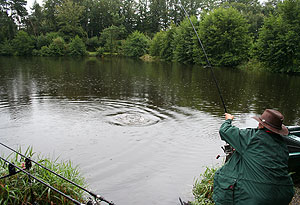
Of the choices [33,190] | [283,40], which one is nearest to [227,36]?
[283,40]

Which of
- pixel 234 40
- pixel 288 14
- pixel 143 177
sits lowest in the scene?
pixel 143 177

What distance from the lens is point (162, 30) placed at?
68.2 meters

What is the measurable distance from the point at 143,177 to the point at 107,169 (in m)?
1.07

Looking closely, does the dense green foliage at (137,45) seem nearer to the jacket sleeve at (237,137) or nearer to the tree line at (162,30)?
the tree line at (162,30)

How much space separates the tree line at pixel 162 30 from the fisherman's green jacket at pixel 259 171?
1356 inches

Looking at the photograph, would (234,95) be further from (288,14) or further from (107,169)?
(288,14)

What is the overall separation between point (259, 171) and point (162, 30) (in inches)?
2703

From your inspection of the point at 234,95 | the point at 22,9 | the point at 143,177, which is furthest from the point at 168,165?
the point at 22,9

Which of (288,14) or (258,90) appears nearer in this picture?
(258,90)

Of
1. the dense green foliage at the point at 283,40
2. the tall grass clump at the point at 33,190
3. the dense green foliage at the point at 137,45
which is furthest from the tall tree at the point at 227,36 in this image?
the tall grass clump at the point at 33,190

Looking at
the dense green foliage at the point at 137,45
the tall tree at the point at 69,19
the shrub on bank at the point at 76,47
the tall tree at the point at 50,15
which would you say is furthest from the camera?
the tall tree at the point at 50,15

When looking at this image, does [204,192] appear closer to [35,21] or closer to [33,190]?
[33,190]

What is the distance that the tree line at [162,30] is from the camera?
34588 mm

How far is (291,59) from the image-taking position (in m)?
33.6
